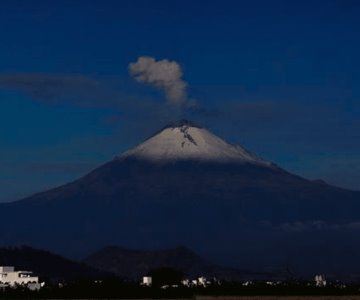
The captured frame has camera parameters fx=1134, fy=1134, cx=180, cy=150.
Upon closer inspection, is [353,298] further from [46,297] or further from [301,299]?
[46,297]

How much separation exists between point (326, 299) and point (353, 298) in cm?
496

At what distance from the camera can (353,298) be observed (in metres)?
193

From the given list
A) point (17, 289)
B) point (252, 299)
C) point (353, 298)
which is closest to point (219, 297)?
point (252, 299)

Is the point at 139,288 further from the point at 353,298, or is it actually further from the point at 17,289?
the point at 353,298

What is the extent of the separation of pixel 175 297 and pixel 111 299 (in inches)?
551

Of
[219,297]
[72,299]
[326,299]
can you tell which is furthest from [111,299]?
[326,299]

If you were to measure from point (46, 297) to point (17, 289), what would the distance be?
5.21 meters

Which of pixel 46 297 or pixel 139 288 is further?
pixel 139 288

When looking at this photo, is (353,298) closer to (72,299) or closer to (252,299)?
(252,299)

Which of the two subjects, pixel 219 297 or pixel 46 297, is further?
pixel 219 297

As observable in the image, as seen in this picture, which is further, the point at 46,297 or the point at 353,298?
the point at 353,298

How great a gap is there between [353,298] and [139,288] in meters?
36.4

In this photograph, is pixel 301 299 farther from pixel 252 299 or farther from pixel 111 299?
pixel 111 299

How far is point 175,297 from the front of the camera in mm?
189750
